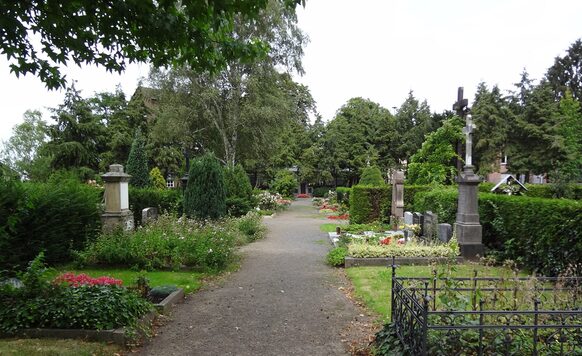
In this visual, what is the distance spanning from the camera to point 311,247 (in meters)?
13.5

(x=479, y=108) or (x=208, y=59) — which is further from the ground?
(x=479, y=108)

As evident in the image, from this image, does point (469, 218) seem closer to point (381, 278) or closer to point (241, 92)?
point (381, 278)

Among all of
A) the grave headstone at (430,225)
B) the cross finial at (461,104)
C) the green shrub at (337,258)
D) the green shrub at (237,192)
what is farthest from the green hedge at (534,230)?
the green shrub at (237,192)

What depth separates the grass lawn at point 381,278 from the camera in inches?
265

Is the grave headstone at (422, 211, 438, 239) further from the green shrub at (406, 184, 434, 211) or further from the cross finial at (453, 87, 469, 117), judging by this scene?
the green shrub at (406, 184, 434, 211)

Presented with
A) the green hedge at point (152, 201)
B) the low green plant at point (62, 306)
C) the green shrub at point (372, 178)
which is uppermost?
the green shrub at point (372, 178)

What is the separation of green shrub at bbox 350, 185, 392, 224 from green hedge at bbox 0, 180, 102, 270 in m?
11.6

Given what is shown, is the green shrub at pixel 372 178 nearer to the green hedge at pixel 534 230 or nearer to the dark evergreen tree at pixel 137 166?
the dark evergreen tree at pixel 137 166

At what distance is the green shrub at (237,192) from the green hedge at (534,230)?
10.6m

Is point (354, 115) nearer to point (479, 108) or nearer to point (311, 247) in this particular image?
point (479, 108)

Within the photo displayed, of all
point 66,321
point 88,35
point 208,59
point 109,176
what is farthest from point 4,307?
point 109,176

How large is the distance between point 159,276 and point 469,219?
8.28 m

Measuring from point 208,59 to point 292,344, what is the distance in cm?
377

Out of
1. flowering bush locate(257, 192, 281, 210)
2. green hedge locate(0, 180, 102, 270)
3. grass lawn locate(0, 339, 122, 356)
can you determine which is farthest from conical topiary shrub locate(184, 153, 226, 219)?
flowering bush locate(257, 192, 281, 210)
